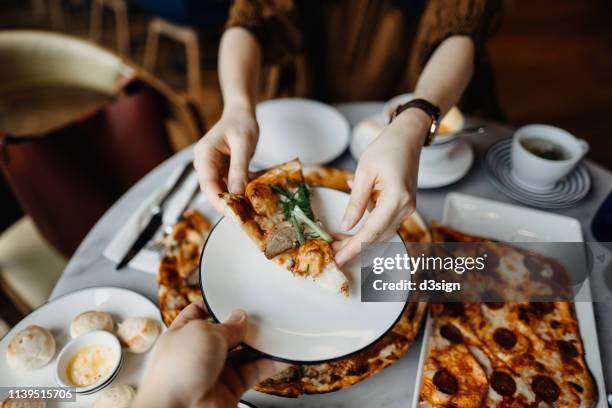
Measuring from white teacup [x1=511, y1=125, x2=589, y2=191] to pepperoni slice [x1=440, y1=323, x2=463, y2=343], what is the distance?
59cm

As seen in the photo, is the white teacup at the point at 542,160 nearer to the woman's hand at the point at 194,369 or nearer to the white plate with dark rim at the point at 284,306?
the white plate with dark rim at the point at 284,306

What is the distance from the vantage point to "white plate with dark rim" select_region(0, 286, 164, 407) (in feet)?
3.16

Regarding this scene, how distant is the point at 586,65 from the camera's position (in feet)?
12.8

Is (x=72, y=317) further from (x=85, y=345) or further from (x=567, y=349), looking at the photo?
(x=567, y=349)

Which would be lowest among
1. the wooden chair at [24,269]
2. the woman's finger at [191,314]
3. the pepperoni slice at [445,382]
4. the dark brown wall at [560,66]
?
the dark brown wall at [560,66]

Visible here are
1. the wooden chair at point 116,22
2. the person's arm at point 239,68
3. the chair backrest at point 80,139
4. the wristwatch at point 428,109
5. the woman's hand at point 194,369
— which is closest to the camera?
the woman's hand at point 194,369

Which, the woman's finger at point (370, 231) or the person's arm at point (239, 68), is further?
the person's arm at point (239, 68)

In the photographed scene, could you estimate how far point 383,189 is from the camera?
3.22 ft

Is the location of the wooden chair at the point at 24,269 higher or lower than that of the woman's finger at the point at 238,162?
lower

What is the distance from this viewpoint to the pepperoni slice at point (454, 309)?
107cm

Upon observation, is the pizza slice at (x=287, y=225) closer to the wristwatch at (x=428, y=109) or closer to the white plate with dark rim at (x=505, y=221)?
the wristwatch at (x=428, y=109)

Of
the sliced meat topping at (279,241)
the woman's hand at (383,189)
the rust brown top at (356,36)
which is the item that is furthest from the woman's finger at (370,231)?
the rust brown top at (356,36)

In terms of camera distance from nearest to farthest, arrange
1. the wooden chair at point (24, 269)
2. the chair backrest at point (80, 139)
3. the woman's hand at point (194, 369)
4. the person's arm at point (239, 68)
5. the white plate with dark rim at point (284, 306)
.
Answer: the woman's hand at point (194, 369) < the white plate with dark rim at point (284, 306) < the person's arm at point (239, 68) < the wooden chair at point (24, 269) < the chair backrest at point (80, 139)

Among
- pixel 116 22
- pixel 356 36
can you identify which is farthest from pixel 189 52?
pixel 356 36
